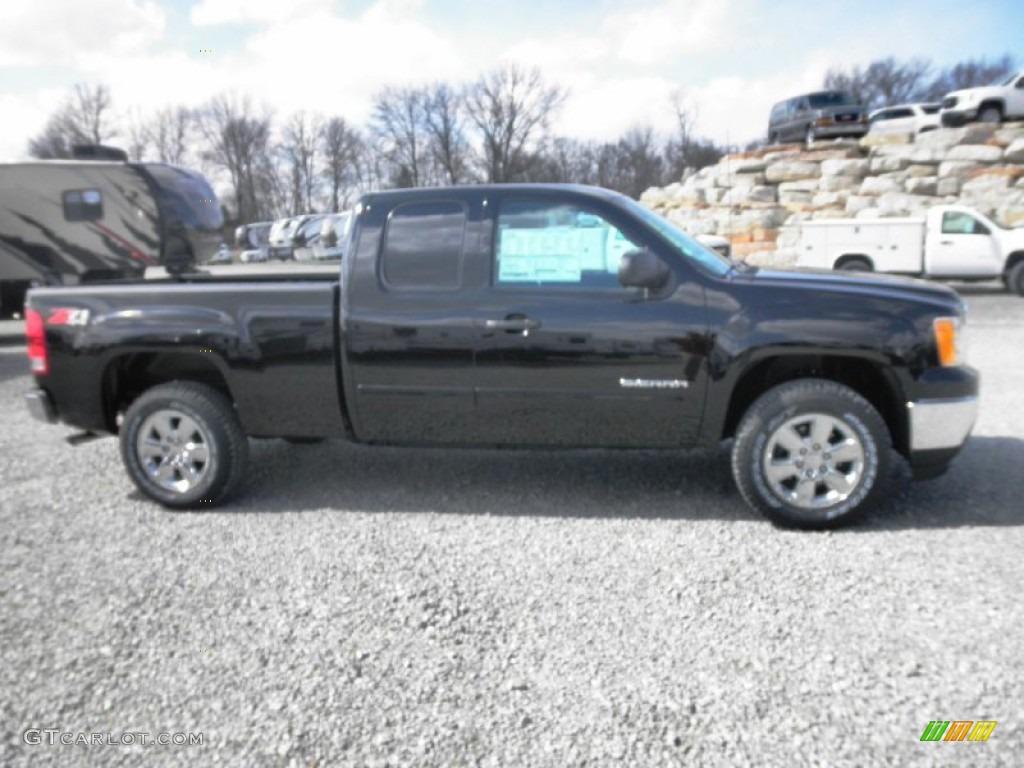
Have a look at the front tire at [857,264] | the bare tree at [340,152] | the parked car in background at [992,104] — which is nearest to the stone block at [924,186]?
the parked car in background at [992,104]

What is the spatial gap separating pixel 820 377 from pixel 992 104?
2569 cm

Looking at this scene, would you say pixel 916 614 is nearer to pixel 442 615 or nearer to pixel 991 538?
pixel 991 538

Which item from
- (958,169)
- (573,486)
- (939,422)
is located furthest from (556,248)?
(958,169)

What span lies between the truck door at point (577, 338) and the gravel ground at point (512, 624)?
21.6 inches

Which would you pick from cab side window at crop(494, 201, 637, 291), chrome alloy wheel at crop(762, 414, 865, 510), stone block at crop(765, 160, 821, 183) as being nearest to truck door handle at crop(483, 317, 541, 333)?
cab side window at crop(494, 201, 637, 291)

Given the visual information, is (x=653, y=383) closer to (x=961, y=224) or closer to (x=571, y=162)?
(x=961, y=224)

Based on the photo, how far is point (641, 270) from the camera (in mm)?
3955

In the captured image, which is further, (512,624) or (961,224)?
(961,224)

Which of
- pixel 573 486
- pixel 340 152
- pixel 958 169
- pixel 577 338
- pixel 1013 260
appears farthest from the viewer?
pixel 340 152

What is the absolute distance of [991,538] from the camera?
3.88m

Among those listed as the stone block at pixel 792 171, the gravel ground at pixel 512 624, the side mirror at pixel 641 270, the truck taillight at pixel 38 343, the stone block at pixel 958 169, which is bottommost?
the gravel ground at pixel 512 624

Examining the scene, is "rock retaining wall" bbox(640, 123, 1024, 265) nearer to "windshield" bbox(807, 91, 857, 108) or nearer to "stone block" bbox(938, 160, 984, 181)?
"stone block" bbox(938, 160, 984, 181)

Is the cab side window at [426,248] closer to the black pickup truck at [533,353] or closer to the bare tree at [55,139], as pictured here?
the black pickup truck at [533,353]

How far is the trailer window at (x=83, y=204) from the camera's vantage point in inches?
523
